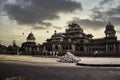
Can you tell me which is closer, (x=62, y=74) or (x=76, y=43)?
(x=62, y=74)

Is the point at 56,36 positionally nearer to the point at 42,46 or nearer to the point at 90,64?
the point at 42,46

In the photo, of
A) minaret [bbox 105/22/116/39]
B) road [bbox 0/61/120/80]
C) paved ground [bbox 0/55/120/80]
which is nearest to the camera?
road [bbox 0/61/120/80]

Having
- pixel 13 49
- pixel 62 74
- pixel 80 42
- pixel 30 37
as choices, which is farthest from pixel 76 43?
pixel 62 74

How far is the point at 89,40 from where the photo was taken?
44594mm

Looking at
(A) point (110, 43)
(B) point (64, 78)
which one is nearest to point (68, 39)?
(A) point (110, 43)

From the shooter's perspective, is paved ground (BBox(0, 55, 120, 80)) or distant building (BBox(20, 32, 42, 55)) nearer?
paved ground (BBox(0, 55, 120, 80))

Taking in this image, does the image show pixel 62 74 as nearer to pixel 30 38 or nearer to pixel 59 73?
pixel 59 73

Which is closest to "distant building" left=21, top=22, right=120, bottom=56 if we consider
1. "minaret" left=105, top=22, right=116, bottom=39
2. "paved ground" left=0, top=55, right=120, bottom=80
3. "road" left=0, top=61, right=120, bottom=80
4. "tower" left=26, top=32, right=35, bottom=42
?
"minaret" left=105, top=22, right=116, bottom=39

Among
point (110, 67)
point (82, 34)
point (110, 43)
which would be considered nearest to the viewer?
point (110, 67)

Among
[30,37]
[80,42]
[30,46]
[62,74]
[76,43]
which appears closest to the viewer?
[62,74]

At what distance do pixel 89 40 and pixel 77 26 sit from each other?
14.1 ft

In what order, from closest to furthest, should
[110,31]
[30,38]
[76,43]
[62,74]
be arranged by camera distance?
[62,74] → [76,43] → [110,31] → [30,38]

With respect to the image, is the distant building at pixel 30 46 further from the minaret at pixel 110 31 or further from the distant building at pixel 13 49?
the minaret at pixel 110 31

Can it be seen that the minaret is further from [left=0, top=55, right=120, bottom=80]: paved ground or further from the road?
the road
